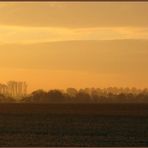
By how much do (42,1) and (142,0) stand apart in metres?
0.43

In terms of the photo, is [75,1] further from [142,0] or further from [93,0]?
[142,0]

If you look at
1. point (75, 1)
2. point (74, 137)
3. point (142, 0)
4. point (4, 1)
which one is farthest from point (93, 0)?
point (74, 137)

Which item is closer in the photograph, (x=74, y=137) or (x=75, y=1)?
(x=75, y=1)

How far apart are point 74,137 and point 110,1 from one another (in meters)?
8.94

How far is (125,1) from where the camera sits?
1905mm

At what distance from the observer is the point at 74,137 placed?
419 inches

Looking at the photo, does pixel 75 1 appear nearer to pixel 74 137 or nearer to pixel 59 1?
pixel 59 1

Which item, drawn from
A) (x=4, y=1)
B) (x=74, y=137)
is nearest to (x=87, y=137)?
(x=74, y=137)

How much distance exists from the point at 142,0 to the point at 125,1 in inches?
2.9

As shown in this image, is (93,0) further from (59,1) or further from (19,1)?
(19,1)

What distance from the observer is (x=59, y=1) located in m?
1.92

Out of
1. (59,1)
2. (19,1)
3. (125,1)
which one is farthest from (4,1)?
(125,1)

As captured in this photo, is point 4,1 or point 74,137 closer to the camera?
point 4,1

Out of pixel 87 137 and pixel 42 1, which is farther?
pixel 87 137
